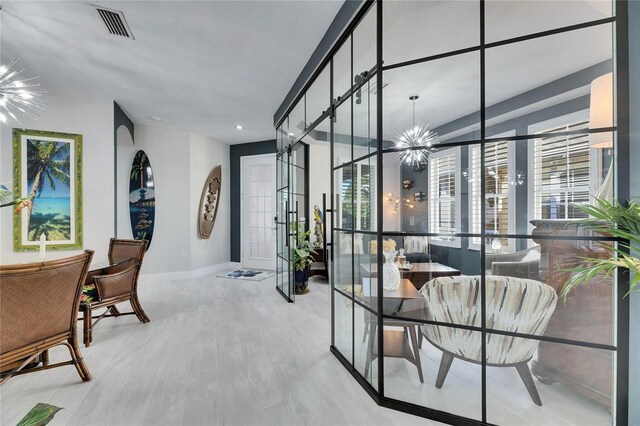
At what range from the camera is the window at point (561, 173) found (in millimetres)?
1372

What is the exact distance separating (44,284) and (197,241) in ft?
12.3

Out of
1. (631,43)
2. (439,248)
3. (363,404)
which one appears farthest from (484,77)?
(363,404)

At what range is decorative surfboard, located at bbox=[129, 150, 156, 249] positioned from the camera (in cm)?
478

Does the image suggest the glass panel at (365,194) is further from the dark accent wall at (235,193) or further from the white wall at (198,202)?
the dark accent wall at (235,193)

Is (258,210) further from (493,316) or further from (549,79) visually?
(549,79)

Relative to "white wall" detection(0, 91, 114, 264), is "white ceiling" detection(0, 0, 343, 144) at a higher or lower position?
higher

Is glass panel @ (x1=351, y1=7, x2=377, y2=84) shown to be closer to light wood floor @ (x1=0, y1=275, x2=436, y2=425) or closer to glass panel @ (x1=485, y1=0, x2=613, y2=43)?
glass panel @ (x1=485, y1=0, x2=613, y2=43)

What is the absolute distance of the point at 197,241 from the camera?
17.8 feet

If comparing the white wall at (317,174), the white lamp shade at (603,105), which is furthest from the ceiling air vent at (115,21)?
the white wall at (317,174)

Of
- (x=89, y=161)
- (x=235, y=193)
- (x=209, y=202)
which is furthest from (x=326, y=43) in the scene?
(x=235, y=193)

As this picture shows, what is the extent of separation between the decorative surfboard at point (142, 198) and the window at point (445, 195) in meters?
4.90

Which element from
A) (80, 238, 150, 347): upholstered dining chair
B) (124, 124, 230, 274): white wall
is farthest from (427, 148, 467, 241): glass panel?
(124, 124, 230, 274): white wall

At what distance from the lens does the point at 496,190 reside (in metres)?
1.50

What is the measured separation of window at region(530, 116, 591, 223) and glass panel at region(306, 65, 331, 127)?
1757 mm
